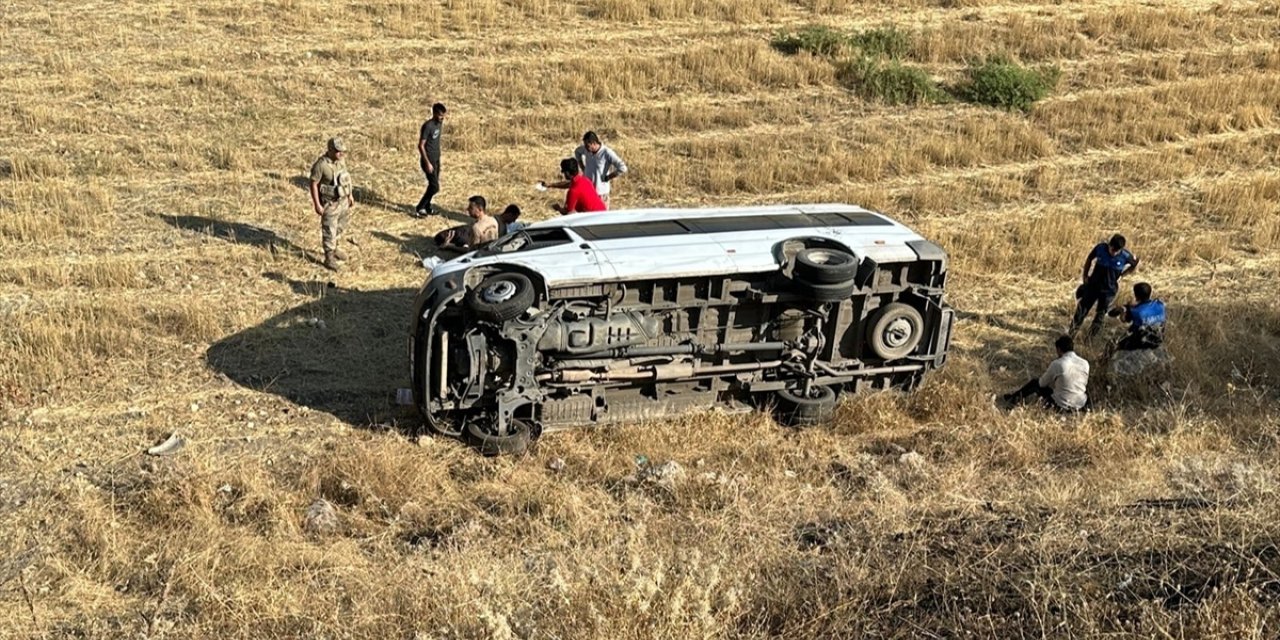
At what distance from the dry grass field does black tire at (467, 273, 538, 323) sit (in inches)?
45.5

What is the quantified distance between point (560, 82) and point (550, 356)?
1031 centimetres

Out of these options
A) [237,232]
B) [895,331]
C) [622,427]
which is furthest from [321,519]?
[237,232]

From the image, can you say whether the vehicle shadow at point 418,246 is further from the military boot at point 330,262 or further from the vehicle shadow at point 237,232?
the vehicle shadow at point 237,232

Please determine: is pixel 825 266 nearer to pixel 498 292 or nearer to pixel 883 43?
pixel 498 292

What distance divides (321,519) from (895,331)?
4.97m

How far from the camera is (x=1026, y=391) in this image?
10.1m

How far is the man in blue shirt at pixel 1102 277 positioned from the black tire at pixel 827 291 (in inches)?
139

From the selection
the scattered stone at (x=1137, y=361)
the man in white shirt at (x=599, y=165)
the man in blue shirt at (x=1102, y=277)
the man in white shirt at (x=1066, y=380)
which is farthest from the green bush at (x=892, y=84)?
the man in white shirt at (x=1066, y=380)

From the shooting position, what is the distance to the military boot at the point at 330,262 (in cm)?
1230

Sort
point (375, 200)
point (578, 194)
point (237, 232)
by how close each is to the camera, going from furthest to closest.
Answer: point (375, 200) → point (237, 232) → point (578, 194)

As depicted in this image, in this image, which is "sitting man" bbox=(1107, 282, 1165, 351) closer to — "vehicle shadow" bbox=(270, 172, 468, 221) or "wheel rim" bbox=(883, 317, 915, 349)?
"wheel rim" bbox=(883, 317, 915, 349)

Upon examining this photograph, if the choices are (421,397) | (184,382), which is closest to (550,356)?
(421,397)

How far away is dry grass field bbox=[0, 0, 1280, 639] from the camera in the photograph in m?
6.02

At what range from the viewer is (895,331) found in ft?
32.2
